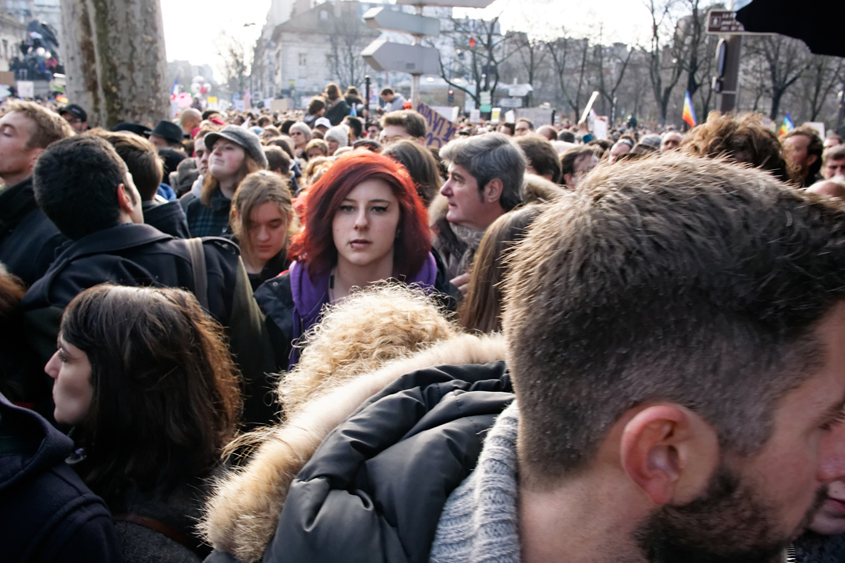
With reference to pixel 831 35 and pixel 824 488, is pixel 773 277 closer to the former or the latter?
pixel 824 488

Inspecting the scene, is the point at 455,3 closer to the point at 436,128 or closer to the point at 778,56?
the point at 436,128

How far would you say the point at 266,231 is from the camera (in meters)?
3.95

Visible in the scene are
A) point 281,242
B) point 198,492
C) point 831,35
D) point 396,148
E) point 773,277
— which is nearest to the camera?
point 773,277

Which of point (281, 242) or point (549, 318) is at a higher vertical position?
point (549, 318)

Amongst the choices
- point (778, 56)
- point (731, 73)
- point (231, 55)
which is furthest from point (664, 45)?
point (231, 55)

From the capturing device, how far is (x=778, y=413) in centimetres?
84

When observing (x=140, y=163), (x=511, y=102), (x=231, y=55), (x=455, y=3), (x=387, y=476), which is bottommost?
(x=387, y=476)

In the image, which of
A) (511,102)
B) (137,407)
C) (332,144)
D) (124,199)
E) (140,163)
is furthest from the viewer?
(511,102)

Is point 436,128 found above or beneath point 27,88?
beneath

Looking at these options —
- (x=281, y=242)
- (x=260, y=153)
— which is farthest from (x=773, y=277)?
(x=260, y=153)

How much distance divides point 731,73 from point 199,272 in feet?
30.2

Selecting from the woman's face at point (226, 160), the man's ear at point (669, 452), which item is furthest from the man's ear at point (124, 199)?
the man's ear at point (669, 452)

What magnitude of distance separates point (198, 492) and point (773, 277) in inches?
64.8

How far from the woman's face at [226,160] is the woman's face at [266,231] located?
45.0 inches
